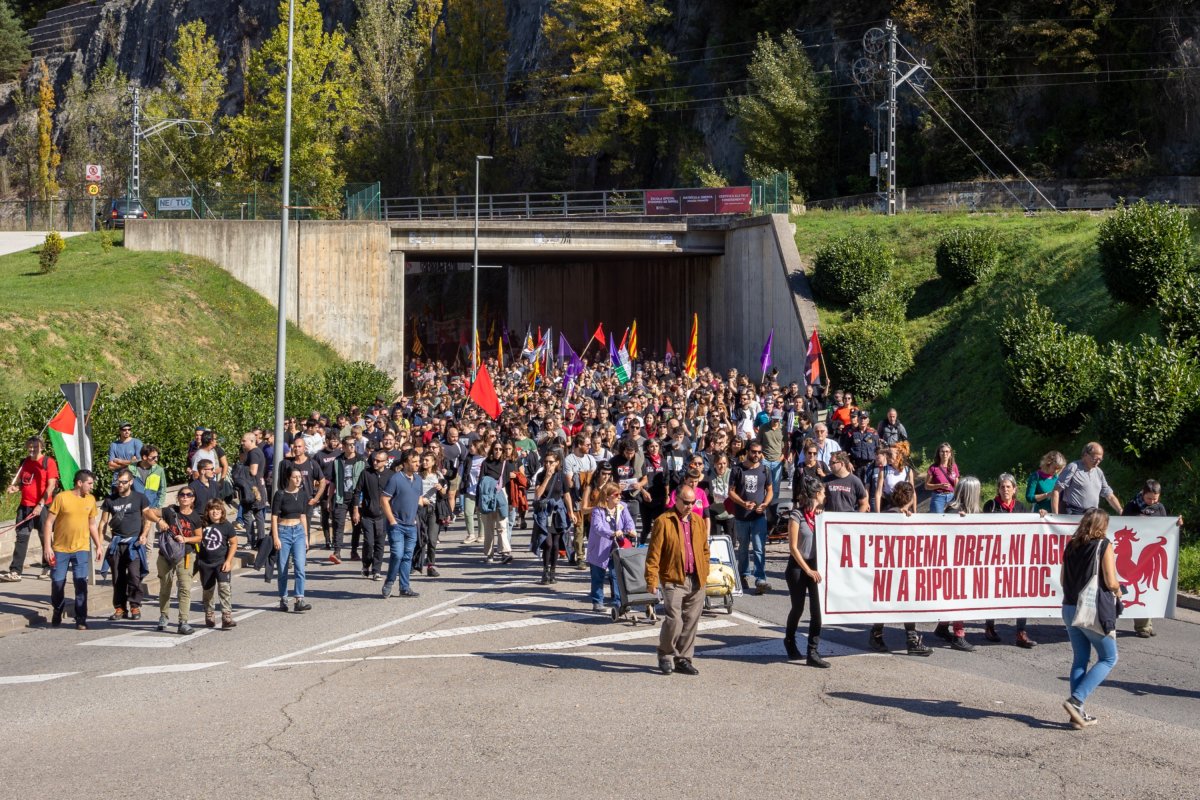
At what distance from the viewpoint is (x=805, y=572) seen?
1069 centimetres

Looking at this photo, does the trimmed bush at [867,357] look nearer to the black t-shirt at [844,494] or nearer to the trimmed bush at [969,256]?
the trimmed bush at [969,256]

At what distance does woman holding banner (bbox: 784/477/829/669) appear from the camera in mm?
10672

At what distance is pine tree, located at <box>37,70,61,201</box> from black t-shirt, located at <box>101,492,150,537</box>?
213 feet

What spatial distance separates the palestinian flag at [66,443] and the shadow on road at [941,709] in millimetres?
9618

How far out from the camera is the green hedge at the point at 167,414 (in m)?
21.3

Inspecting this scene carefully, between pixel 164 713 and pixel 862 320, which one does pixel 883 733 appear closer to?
pixel 164 713

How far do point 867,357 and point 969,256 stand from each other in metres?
4.52

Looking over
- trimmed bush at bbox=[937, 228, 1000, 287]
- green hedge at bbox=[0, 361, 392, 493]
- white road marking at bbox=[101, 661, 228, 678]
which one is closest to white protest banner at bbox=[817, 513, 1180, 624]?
white road marking at bbox=[101, 661, 228, 678]

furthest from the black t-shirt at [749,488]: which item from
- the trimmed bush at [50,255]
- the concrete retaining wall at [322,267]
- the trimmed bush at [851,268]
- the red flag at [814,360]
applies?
the trimmed bush at [50,255]

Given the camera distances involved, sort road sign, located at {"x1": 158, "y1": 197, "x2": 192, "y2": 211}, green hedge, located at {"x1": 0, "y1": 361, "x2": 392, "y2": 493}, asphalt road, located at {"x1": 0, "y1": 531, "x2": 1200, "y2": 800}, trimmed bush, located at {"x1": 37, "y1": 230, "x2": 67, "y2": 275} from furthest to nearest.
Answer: road sign, located at {"x1": 158, "y1": 197, "x2": 192, "y2": 211}, trimmed bush, located at {"x1": 37, "y1": 230, "x2": 67, "y2": 275}, green hedge, located at {"x1": 0, "y1": 361, "x2": 392, "y2": 493}, asphalt road, located at {"x1": 0, "y1": 531, "x2": 1200, "y2": 800}

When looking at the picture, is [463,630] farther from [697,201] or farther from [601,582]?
[697,201]

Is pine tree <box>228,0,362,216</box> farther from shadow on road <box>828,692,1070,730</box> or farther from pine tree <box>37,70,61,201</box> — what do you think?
shadow on road <box>828,692,1070,730</box>

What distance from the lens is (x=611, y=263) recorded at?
55.8 meters

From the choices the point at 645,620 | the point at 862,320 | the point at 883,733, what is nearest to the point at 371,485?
the point at 645,620
